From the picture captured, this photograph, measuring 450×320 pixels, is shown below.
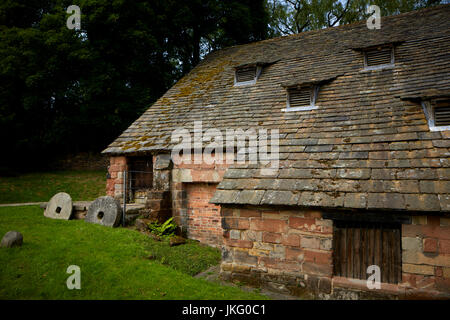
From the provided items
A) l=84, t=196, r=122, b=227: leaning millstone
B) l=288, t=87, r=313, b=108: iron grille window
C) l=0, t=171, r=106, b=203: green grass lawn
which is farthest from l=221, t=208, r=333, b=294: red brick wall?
l=0, t=171, r=106, b=203: green grass lawn

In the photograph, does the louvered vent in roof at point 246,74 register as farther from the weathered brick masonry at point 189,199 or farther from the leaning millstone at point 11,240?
the leaning millstone at point 11,240

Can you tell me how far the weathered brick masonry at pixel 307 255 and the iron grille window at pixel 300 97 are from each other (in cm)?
383

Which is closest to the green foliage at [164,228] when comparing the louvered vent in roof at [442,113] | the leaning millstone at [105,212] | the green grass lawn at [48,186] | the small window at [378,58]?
the leaning millstone at [105,212]

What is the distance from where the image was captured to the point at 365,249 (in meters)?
5.37

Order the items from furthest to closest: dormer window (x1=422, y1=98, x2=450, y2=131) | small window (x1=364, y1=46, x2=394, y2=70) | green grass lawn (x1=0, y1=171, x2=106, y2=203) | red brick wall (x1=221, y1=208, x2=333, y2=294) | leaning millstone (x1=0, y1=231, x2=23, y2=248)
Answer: green grass lawn (x1=0, y1=171, x2=106, y2=203)
small window (x1=364, y1=46, x2=394, y2=70)
leaning millstone (x1=0, y1=231, x2=23, y2=248)
dormer window (x1=422, y1=98, x2=450, y2=131)
red brick wall (x1=221, y1=208, x2=333, y2=294)

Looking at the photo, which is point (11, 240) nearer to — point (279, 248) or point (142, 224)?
point (142, 224)

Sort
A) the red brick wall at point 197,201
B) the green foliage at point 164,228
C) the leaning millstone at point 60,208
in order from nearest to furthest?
the green foliage at point 164,228
the red brick wall at point 197,201
the leaning millstone at point 60,208

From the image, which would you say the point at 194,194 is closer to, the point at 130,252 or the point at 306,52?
the point at 130,252

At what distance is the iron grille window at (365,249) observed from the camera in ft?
17.0

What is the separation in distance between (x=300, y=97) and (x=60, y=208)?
9187mm

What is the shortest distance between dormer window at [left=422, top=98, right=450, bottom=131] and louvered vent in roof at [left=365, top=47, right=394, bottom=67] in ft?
9.18

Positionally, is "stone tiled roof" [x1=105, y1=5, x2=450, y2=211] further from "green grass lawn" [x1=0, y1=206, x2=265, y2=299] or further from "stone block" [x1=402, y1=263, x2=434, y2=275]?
"green grass lawn" [x1=0, y1=206, x2=265, y2=299]

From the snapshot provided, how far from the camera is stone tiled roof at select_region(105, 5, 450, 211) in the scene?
5305mm

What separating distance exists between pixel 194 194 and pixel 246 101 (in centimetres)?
→ 370
